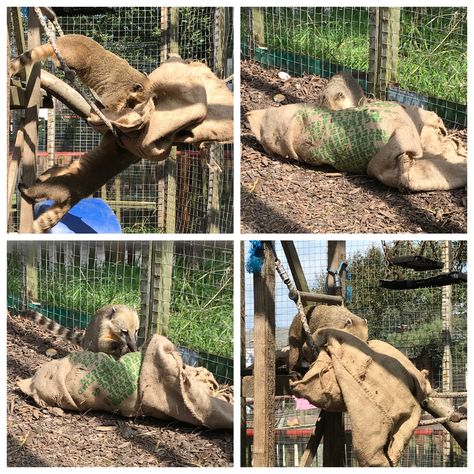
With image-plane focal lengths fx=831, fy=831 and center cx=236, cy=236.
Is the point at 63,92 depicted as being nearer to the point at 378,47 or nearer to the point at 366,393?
the point at 378,47

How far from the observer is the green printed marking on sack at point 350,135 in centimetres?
352

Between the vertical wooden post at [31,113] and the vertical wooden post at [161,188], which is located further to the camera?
the vertical wooden post at [161,188]

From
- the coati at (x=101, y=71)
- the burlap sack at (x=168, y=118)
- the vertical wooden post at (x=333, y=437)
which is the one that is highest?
the coati at (x=101, y=71)

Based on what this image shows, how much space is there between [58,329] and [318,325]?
138 centimetres

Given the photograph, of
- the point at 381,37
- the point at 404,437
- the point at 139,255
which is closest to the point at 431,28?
the point at 381,37

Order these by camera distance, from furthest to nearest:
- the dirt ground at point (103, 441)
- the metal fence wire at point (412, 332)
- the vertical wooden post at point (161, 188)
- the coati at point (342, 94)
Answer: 1. the vertical wooden post at point (161, 188)
2. the metal fence wire at point (412, 332)
3. the coati at point (342, 94)
4. the dirt ground at point (103, 441)

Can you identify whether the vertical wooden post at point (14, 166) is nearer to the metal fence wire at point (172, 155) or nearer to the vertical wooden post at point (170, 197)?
the metal fence wire at point (172, 155)

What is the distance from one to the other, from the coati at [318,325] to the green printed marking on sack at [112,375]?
0.64m

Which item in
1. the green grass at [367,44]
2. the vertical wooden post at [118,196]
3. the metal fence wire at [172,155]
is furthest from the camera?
the vertical wooden post at [118,196]

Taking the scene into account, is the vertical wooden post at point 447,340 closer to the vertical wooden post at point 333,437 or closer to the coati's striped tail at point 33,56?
the vertical wooden post at point 333,437

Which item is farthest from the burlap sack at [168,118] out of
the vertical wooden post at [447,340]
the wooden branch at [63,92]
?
the vertical wooden post at [447,340]

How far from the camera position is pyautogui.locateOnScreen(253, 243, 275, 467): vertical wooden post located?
3.05 m

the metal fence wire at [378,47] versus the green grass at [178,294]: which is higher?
the metal fence wire at [378,47]

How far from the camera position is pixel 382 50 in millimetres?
4078
